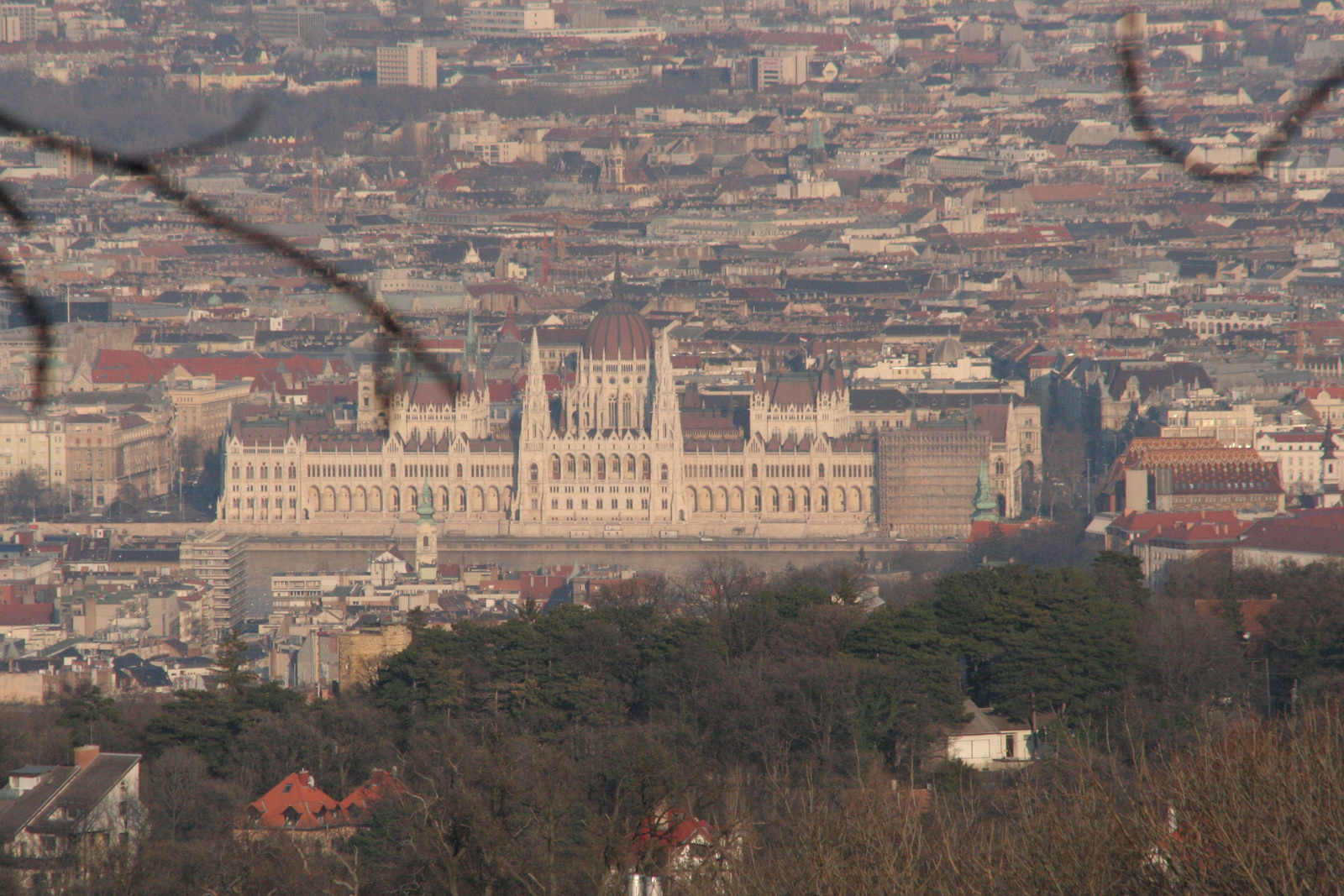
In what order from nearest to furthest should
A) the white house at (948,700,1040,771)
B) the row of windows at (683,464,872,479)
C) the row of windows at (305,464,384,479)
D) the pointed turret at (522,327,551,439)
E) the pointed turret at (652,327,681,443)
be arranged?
the white house at (948,700,1040,771) → the row of windows at (683,464,872,479) → the row of windows at (305,464,384,479) → the pointed turret at (522,327,551,439) → the pointed turret at (652,327,681,443)

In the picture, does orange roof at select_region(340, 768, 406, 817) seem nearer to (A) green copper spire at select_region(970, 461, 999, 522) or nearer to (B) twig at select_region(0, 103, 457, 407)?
(B) twig at select_region(0, 103, 457, 407)

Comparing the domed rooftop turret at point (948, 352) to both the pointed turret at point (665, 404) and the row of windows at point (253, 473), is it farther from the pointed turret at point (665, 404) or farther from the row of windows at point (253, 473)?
the row of windows at point (253, 473)

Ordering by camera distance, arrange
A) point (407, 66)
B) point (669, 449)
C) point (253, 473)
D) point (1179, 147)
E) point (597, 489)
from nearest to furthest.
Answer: point (1179, 147)
point (253, 473)
point (597, 489)
point (669, 449)
point (407, 66)

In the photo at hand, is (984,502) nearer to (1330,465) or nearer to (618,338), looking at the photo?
(1330,465)

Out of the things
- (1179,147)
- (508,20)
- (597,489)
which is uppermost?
(508,20)

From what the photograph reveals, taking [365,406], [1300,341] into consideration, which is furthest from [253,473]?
[1300,341]

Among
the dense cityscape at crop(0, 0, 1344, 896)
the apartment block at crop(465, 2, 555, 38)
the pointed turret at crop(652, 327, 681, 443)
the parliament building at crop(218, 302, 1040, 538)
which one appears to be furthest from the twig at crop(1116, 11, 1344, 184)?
the apartment block at crop(465, 2, 555, 38)

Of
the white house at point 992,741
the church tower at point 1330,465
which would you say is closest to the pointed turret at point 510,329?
the church tower at point 1330,465

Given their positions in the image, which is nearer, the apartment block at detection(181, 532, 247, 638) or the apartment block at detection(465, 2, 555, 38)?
the apartment block at detection(181, 532, 247, 638)

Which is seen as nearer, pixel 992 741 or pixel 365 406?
pixel 992 741
